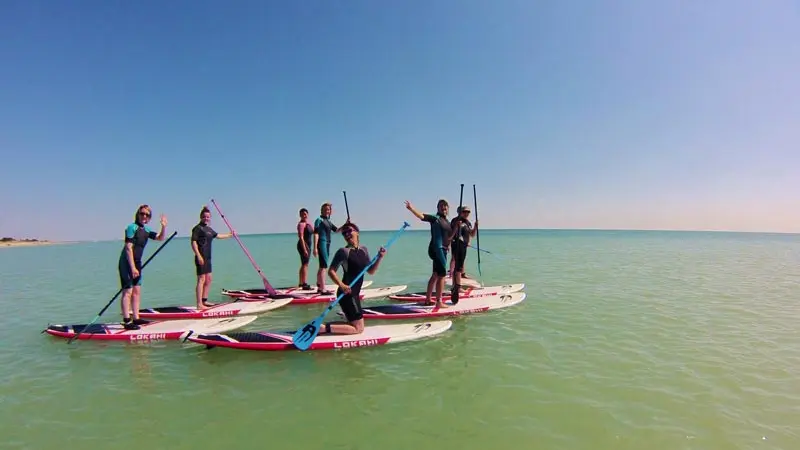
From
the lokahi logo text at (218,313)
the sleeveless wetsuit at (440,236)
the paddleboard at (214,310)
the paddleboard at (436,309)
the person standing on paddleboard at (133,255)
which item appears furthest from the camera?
the lokahi logo text at (218,313)

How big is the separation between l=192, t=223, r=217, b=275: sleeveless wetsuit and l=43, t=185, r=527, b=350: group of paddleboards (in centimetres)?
2

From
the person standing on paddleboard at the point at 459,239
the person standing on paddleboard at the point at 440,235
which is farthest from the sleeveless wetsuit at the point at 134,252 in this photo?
the person standing on paddleboard at the point at 459,239

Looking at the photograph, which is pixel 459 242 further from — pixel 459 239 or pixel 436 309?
pixel 436 309

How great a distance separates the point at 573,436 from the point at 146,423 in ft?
17.9

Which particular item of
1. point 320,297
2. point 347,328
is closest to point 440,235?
point 347,328

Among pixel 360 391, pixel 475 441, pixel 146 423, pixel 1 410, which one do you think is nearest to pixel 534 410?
pixel 475 441

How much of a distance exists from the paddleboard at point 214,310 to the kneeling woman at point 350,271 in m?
4.32

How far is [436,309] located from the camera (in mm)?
10383

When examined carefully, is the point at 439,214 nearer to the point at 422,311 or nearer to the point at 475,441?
the point at 422,311

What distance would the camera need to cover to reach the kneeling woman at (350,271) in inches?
279

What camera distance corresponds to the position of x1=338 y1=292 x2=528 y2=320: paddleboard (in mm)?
10102

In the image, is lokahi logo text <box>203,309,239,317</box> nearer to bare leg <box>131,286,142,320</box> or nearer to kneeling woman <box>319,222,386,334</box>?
bare leg <box>131,286,142,320</box>

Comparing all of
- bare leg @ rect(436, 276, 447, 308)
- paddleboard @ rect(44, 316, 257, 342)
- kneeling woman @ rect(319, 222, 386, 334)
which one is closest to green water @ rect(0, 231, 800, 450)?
paddleboard @ rect(44, 316, 257, 342)

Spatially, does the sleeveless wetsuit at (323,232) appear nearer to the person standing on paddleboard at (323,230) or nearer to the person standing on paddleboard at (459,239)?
the person standing on paddleboard at (323,230)
